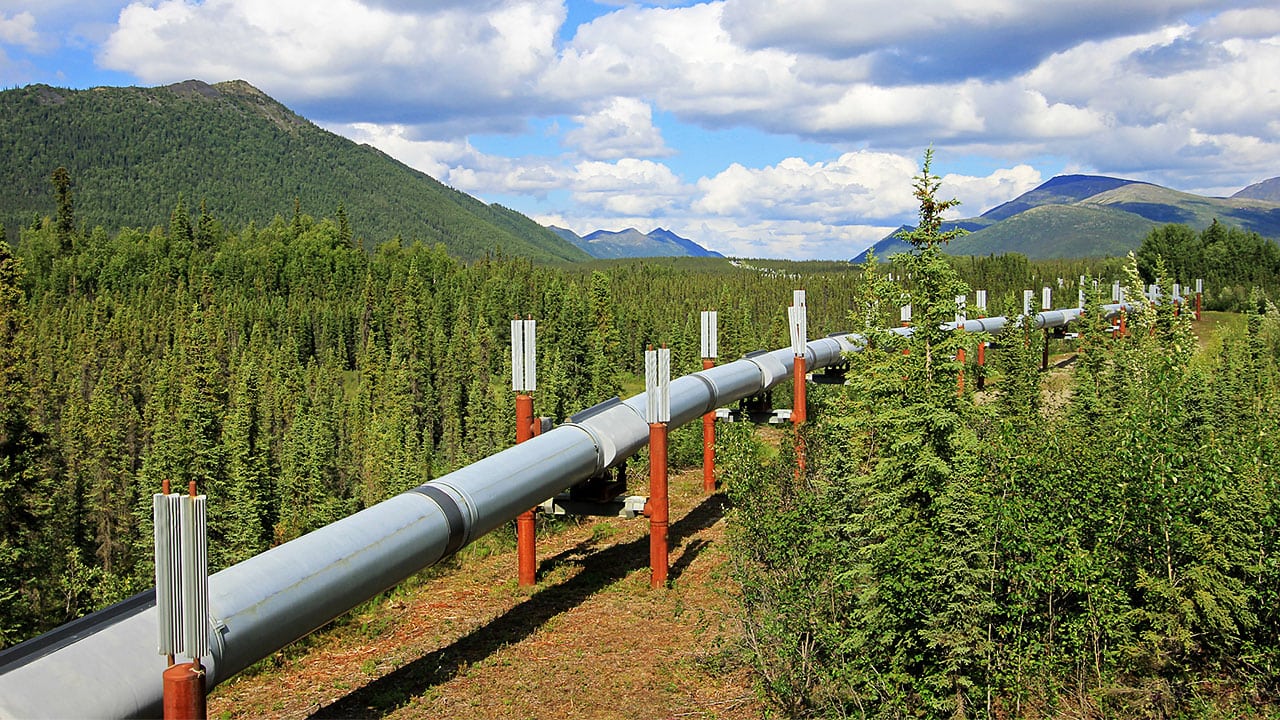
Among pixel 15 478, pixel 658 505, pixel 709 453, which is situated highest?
pixel 658 505

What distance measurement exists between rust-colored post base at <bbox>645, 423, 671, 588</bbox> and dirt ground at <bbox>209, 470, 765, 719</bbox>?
0.34 m

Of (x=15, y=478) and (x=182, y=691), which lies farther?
(x=15, y=478)

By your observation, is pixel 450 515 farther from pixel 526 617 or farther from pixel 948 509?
pixel 948 509

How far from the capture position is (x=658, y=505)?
43.3 feet

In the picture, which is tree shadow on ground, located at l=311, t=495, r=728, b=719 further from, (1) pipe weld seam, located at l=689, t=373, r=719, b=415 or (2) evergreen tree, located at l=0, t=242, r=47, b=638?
(2) evergreen tree, located at l=0, t=242, r=47, b=638

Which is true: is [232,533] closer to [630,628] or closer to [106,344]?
[630,628]

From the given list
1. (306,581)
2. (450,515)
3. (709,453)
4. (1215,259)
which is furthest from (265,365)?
(306,581)

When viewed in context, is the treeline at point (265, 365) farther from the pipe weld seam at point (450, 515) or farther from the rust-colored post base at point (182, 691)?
the rust-colored post base at point (182, 691)

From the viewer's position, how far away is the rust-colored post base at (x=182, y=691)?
5.42m

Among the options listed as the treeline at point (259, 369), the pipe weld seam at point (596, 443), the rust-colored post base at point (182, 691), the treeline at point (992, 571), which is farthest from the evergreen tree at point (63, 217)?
the rust-colored post base at point (182, 691)

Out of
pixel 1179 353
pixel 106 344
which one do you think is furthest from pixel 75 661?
pixel 106 344

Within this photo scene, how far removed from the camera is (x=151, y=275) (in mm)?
154375

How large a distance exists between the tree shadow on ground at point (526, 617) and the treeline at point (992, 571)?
2.86 meters

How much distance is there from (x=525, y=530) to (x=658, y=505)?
1913 millimetres
